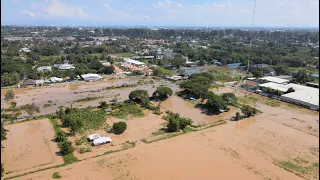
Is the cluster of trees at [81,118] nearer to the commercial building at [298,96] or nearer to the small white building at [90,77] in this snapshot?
the small white building at [90,77]

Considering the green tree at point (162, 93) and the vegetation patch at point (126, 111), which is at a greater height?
the green tree at point (162, 93)

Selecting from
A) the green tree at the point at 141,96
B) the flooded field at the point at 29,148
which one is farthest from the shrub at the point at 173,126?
the flooded field at the point at 29,148

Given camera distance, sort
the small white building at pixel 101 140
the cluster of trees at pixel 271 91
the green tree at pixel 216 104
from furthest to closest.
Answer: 1. the cluster of trees at pixel 271 91
2. the green tree at pixel 216 104
3. the small white building at pixel 101 140

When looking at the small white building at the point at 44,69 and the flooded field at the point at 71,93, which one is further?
the small white building at the point at 44,69

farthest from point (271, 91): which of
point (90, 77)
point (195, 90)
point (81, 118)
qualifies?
point (90, 77)

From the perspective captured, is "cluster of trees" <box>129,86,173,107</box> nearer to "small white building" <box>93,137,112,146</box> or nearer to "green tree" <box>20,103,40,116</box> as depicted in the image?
"small white building" <box>93,137,112,146</box>

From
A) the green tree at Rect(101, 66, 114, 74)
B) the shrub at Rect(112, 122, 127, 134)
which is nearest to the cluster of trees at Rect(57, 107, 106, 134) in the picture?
the shrub at Rect(112, 122, 127, 134)

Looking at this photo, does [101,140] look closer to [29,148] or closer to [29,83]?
[29,148]
